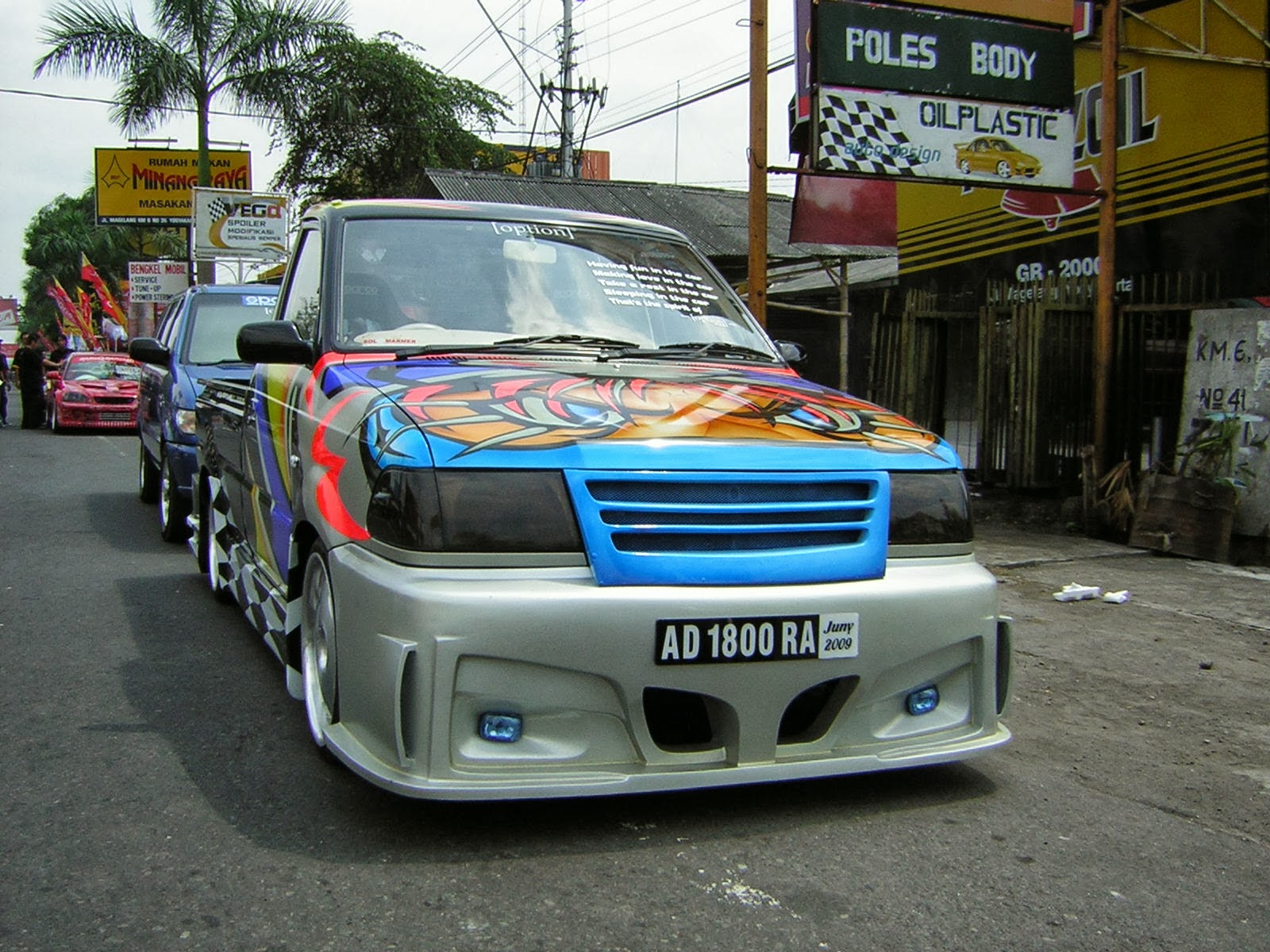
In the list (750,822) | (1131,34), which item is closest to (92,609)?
(750,822)

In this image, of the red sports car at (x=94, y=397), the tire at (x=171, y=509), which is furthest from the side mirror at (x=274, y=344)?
the red sports car at (x=94, y=397)

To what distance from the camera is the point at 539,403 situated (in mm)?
3418

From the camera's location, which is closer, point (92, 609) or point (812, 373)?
point (92, 609)

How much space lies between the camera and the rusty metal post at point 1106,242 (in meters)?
9.26

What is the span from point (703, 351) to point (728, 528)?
1425 mm

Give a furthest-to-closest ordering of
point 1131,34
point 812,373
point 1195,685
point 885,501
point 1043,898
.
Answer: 1. point 812,373
2. point 1131,34
3. point 1195,685
4. point 885,501
5. point 1043,898

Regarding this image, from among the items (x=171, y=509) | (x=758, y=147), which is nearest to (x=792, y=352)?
(x=758, y=147)

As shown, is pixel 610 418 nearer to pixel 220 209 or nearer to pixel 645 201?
pixel 220 209

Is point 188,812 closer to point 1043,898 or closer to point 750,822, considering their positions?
point 750,822

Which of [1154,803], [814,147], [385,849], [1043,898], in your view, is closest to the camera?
[1043,898]

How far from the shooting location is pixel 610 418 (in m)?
3.34

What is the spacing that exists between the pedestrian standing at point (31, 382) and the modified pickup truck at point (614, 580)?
22217 mm

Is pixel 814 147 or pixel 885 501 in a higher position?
pixel 814 147

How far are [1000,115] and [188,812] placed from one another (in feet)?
25.6
